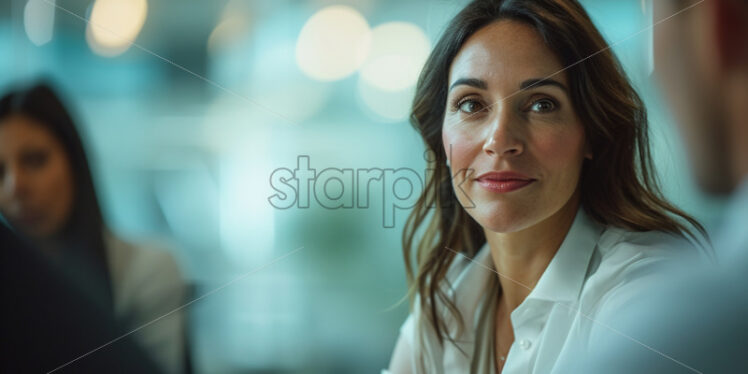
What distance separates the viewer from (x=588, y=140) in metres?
0.81

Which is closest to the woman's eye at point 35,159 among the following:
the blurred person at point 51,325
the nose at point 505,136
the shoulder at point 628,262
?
the blurred person at point 51,325

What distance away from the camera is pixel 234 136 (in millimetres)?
945

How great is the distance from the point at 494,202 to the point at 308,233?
0.27 metres

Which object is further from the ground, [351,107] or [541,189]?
[351,107]

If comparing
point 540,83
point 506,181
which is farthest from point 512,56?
point 506,181

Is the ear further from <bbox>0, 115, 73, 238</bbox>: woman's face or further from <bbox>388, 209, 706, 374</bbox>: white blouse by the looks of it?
<bbox>0, 115, 73, 238</bbox>: woman's face

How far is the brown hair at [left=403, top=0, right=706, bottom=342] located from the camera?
79 cm

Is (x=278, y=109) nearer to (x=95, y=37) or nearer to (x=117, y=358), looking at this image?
(x=95, y=37)

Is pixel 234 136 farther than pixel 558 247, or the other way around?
pixel 234 136

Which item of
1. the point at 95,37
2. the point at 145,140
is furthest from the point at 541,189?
the point at 95,37

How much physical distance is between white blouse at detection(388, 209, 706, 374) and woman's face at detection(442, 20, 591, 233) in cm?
7

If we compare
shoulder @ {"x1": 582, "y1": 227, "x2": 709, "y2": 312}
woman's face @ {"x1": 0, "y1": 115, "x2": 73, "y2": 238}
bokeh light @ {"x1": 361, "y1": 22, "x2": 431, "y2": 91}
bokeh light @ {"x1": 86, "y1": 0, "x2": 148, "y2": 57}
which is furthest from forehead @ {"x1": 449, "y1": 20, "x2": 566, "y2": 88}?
woman's face @ {"x1": 0, "y1": 115, "x2": 73, "y2": 238}

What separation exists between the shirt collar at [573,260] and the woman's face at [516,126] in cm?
3

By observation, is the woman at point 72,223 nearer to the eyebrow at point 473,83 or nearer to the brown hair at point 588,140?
the brown hair at point 588,140
